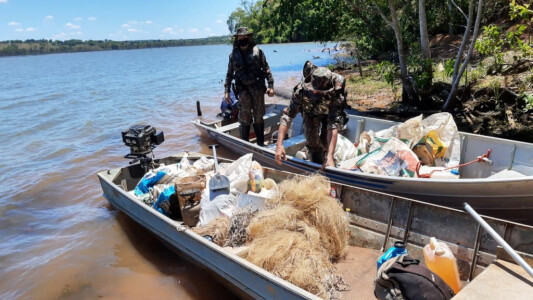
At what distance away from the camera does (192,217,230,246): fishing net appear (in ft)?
14.1

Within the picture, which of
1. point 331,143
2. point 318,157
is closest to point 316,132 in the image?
point 318,157

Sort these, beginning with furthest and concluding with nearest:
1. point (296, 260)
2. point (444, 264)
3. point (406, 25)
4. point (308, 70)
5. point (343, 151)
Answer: point (406, 25) → point (343, 151) → point (308, 70) → point (296, 260) → point (444, 264)

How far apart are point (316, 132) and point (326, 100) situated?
667 millimetres

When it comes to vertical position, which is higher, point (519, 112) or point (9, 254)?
point (519, 112)

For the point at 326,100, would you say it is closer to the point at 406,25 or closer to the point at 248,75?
the point at 248,75

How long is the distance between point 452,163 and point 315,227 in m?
2.63

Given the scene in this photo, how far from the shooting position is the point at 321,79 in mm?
5070

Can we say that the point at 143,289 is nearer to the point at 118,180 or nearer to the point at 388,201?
the point at 118,180

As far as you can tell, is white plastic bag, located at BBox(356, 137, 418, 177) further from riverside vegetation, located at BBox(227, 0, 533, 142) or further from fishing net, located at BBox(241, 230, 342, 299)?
riverside vegetation, located at BBox(227, 0, 533, 142)

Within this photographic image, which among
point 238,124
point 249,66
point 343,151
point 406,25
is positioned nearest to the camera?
point 343,151

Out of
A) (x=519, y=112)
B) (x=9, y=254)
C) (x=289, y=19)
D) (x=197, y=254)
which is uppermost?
(x=289, y=19)

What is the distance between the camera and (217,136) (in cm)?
877

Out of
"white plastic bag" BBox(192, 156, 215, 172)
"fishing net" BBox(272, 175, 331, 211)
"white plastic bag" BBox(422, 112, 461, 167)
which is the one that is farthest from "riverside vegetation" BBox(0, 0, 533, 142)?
"white plastic bag" BBox(192, 156, 215, 172)

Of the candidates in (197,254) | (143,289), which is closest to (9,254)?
(143,289)
